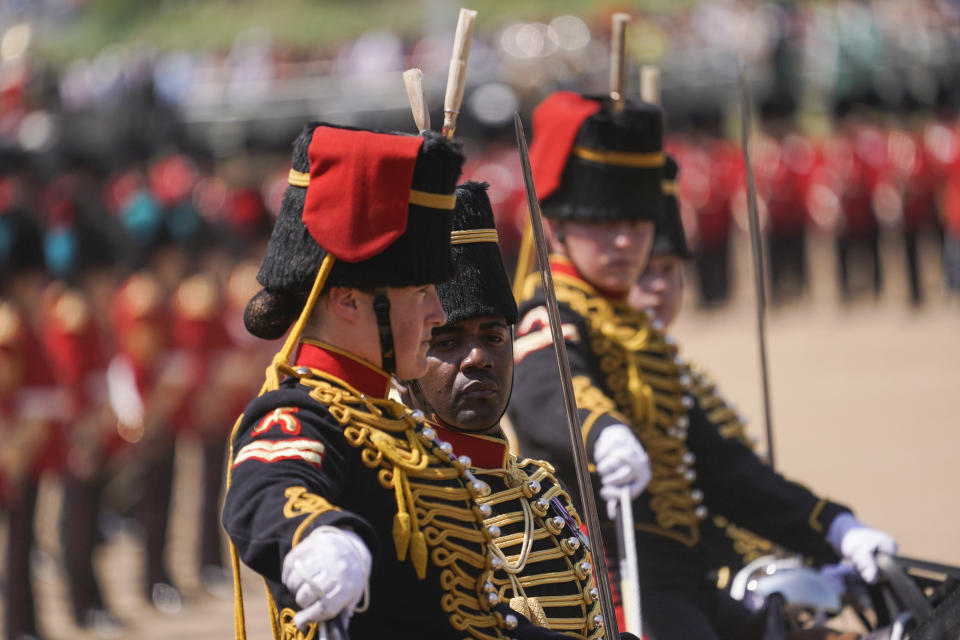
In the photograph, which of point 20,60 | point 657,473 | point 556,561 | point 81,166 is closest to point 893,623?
point 657,473

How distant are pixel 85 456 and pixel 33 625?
0.83m

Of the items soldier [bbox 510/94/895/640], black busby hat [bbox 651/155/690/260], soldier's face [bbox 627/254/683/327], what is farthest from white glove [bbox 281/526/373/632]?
soldier's face [bbox 627/254/683/327]

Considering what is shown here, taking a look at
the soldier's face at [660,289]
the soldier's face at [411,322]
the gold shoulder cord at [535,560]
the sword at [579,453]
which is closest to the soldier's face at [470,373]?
the gold shoulder cord at [535,560]

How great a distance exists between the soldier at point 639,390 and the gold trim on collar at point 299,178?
1.20 m

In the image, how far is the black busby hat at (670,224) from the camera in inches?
169

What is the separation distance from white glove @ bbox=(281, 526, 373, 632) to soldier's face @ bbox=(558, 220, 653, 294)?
6.04 ft

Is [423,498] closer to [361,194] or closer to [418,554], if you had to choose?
[418,554]

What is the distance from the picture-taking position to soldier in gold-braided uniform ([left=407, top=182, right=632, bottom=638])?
2887mm

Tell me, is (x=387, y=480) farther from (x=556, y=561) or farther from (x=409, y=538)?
(x=556, y=561)

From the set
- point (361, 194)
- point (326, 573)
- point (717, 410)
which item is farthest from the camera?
point (717, 410)

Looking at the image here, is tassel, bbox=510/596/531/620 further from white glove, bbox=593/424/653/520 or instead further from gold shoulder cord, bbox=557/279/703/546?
gold shoulder cord, bbox=557/279/703/546

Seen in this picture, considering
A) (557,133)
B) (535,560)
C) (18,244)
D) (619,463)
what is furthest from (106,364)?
(535,560)

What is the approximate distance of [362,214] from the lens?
2416 mm

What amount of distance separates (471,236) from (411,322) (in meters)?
0.52
